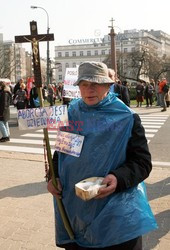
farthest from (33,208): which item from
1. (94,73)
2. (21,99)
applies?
(21,99)

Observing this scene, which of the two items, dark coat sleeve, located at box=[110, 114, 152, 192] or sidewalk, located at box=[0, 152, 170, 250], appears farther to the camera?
sidewalk, located at box=[0, 152, 170, 250]

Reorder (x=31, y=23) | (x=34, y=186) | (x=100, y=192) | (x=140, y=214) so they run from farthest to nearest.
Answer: (x=34, y=186)
(x=31, y=23)
(x=140, y=214)
(x=100, y=192)

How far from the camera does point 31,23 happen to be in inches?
107

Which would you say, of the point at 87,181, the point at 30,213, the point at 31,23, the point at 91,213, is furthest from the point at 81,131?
the point at 30,213

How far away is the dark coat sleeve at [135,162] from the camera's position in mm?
2104

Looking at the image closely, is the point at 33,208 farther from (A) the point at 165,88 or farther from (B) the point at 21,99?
(A) the point at 165,88

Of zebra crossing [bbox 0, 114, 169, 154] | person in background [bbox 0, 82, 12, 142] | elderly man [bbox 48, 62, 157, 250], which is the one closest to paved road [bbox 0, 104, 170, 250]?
zebra crossing [bbox 0, 114, 169, 154]

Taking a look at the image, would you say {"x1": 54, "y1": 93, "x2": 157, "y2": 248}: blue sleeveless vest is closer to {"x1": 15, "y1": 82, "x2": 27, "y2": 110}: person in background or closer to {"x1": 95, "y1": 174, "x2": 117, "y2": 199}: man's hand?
{"x1": 95, "y1": 174, "x2": 117, "y2": 199}: man's hand

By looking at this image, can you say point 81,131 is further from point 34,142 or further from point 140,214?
point 34,142

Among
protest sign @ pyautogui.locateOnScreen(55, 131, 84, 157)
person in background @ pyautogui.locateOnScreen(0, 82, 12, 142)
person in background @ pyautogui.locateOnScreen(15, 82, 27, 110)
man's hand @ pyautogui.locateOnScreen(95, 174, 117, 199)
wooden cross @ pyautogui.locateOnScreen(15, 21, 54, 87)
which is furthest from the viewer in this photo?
person in background @ pyautogui.locateOnScreen(15, 82, 27, 110)

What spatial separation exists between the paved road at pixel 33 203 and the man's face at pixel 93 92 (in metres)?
1.98

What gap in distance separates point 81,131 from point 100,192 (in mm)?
405

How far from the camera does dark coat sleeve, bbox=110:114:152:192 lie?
6.90 ft

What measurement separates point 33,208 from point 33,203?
206mm
